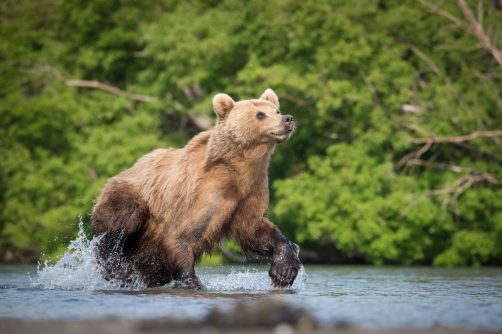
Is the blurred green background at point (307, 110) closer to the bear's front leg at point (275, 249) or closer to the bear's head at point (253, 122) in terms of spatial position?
the bear's front leg at point (275, 249)

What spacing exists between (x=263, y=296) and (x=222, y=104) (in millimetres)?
2084

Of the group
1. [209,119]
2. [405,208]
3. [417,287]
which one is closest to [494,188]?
[405,208]

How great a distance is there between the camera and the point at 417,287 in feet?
31.5

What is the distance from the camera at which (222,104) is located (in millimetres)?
9031

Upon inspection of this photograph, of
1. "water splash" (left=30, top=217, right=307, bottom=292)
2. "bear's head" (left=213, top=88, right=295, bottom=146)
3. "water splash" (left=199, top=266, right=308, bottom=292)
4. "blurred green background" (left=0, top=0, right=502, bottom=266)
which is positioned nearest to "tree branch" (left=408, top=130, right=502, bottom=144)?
"blurred green background" (left=0, top=0, right=502, bottom=266)

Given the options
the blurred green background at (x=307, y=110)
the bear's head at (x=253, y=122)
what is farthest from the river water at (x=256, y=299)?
the blurred green background at (x=307, y=110)

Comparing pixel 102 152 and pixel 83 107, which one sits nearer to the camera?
pixel 102 152

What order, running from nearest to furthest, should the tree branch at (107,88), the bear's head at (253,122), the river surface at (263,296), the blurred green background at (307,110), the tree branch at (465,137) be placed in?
1. the river surface at (263,296)
2. the bear's head at (253,122)
3. the tree branch at (465,137)
4. the blurred green background at (307,110)
5. the tree branch at (107,88)

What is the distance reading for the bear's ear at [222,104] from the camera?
8.98 meters

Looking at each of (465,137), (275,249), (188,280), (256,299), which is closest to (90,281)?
(188,280)

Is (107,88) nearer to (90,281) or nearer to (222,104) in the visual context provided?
(90,281)

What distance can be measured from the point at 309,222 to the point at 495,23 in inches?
237

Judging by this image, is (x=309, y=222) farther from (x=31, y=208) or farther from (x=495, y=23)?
(x=31, y=208)

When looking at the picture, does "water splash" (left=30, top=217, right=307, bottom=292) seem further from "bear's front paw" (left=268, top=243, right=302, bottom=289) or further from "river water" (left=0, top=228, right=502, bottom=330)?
"bear's front paw" (left=268, top=243, right=302, bottom=289)
